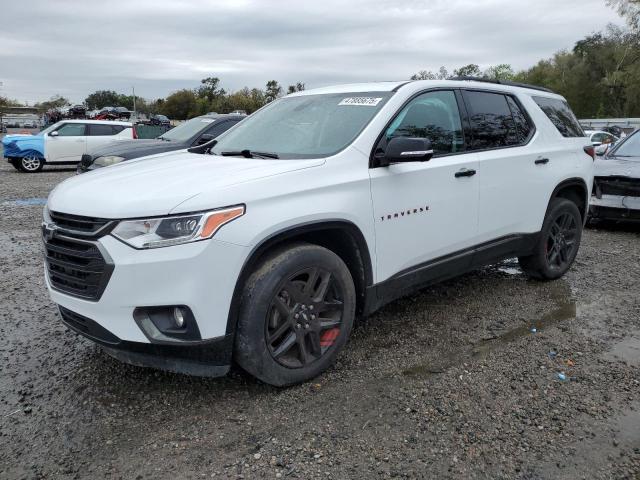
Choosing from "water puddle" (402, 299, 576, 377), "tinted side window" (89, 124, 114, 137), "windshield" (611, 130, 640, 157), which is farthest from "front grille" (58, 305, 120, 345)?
"tinted side window" (89, 124, 114, 137)

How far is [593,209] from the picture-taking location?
800 centimetres

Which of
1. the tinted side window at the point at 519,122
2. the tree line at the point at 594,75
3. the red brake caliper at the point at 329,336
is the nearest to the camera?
the red brake caliper at the point at 329,336

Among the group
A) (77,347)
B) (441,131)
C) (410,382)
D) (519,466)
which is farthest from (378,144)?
(77,347)

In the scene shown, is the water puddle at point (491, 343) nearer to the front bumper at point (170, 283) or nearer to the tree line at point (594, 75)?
the front bumper at point (170, 283)

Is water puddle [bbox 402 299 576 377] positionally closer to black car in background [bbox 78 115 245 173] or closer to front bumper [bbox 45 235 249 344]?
front bumper [bbox 45 235 249 344]

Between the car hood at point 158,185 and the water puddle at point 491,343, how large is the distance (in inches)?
58.2

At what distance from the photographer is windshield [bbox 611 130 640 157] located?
8391 millimetres

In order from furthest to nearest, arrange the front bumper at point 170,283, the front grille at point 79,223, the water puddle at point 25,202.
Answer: the water puddle at point 25,202 → the front grille at point 79,223 → the front bumper at point 170,283

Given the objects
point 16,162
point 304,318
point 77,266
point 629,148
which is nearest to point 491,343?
point 304,318

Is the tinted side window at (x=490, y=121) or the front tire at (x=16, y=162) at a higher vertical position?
the tinted side window at (x=490, y=121)

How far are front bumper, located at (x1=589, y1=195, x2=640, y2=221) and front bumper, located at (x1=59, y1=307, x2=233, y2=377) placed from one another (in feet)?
22.1

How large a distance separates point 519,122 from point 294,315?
2877 mm

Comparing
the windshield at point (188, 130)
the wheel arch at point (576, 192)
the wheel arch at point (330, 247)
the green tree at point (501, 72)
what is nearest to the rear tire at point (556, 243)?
the wheel arch at point (576, 192)

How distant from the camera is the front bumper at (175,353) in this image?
2.77 metres
